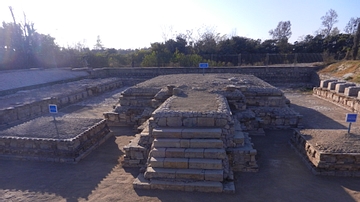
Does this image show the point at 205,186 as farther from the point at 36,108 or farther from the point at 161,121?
the point at 36,108

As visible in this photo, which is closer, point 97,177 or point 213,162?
point 213,162

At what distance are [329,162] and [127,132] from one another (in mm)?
5514

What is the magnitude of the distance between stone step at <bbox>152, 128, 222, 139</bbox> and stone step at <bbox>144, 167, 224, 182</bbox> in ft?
2.18

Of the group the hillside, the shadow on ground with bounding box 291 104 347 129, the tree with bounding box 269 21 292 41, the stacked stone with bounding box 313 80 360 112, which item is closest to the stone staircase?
the shadow on ground with bounding box 291 104 347 129

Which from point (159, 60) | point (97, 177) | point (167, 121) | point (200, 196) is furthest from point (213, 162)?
point (159, 60)

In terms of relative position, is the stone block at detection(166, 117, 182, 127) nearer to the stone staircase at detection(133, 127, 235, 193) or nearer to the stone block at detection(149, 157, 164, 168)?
the stone staircase at detection(133, 127, 235, 193)

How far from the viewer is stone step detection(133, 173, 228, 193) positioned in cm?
393

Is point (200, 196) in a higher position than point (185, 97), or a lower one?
lower

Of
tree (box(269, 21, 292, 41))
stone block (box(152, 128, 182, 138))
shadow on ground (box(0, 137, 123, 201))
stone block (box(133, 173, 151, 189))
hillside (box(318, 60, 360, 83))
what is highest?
tree (box(269, 21, 292, 41))

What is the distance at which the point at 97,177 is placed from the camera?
15.0 feet

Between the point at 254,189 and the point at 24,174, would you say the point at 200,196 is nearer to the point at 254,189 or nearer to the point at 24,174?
the point at 254,189

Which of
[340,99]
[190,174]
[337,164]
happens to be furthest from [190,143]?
[340,99]

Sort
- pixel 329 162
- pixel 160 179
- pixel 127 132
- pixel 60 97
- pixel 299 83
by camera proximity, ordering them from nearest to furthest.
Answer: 1. pixel 160 179
2. pixel 329 162
3. pixel 127 132
4. pixel 60 97
5. pixel 299 83

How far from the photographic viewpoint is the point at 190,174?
13.4 ft
